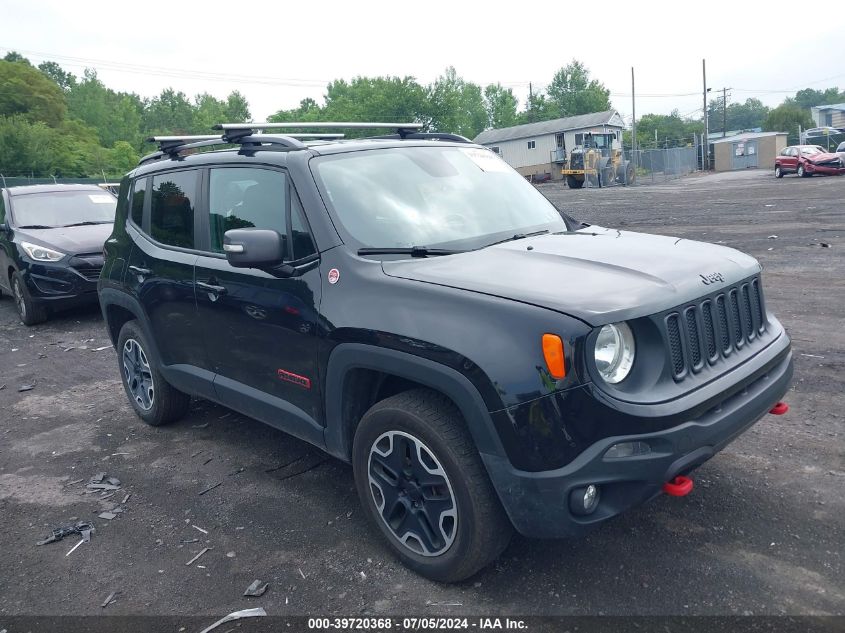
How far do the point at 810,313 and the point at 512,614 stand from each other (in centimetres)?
593

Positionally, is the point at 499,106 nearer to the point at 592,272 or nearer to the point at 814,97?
the point at 814,97

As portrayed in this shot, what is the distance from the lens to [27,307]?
1012 cm

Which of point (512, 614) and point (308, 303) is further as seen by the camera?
point (308, 303)


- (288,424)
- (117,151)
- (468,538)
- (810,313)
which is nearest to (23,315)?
(288,424)

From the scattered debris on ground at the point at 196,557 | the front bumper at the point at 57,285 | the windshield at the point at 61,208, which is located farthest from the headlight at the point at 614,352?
the windshield at the point at 61,208

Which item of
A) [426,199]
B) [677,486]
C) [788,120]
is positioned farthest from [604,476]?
[788,120]

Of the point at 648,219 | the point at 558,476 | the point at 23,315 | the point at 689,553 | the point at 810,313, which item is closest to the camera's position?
the point at 558,476

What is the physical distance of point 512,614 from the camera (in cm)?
313

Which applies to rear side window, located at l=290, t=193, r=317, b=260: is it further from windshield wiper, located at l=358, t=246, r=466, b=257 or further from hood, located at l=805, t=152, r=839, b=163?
hood, located at l=805, t=152, r=839, b=163

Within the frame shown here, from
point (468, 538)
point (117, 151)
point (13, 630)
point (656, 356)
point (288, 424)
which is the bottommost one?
point (13, 630)

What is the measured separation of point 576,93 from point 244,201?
112m

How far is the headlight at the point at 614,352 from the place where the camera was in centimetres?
290

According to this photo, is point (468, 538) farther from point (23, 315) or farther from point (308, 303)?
point (23, 315)

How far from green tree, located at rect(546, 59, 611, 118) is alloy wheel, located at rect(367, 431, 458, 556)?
107899 millimetres
